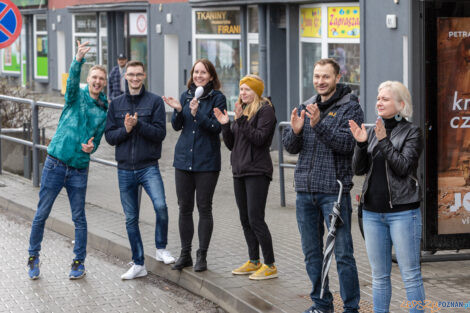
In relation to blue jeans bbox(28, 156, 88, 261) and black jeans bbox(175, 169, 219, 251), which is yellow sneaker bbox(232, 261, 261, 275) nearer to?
black jeans bbox(175, 169, 219, 251)

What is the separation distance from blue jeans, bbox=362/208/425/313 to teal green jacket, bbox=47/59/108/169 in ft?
9.89

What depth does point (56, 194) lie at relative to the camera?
7.85 m

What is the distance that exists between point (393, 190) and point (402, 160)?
0.20 m

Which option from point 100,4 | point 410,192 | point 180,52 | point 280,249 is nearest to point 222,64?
point 180,52

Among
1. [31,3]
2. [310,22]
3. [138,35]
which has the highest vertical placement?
[31,3]

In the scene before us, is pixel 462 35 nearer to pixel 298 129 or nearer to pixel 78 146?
pixel 298 129

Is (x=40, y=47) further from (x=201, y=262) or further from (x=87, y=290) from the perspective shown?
(x=201, y=262)

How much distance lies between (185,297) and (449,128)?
2.56 m

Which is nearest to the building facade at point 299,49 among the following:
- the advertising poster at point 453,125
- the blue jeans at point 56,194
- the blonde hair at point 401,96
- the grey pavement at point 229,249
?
the advertising poster at point 453,125

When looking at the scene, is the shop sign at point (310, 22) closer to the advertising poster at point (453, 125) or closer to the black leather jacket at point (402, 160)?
the advertising poster at point (453, 125)

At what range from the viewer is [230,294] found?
6.82 m

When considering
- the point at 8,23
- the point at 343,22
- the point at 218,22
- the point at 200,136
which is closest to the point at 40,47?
the point at 218,22

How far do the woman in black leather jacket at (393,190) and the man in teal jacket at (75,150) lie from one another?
115 inches

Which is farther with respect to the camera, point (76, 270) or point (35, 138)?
point (35, 138)
